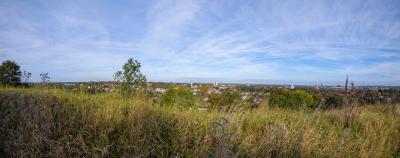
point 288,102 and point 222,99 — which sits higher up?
point 222,99

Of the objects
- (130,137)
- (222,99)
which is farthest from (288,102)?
(130,137)

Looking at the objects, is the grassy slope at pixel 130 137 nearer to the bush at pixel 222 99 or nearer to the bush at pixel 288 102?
the bush at pixel 222 99

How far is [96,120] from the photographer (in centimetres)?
368

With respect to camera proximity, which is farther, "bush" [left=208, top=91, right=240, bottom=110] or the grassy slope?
"bush" [left=208, top=91, right=240, bottom=110]

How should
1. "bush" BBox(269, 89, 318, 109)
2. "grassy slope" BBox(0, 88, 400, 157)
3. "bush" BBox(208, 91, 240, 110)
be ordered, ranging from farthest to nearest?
1. "bush" BBox(269, 89, 318, 109)
2. "bush" BBox(208, 91, 240, 110)
3. "grassy slope" BBox(0, 88, 400, 157)

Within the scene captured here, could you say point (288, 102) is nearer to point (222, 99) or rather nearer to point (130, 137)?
point (222, 99)

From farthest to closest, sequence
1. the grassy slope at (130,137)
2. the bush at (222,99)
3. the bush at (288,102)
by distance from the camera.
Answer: the bush at (288,102) < the bush at (222,99) < the grassy slope at (130,137)

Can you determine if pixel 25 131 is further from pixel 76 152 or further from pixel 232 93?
pixel 232 93

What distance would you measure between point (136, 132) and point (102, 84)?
4.09 metres

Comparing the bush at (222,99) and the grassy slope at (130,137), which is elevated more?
the bush at (222,99)

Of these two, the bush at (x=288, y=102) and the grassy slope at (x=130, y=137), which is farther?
the bush at (x=288, y=102)

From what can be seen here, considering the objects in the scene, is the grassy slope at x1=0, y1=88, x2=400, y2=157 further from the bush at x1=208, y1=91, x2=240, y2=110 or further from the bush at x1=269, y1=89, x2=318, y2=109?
the bush at x1=269, y1=89, x2=318, y2=109

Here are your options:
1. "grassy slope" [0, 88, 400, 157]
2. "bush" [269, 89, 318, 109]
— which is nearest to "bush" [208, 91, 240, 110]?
"grassy slope" [0, 88, 400, 157]

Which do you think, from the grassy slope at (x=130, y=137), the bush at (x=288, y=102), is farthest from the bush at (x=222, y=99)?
the bush at (x=288, y=102)
